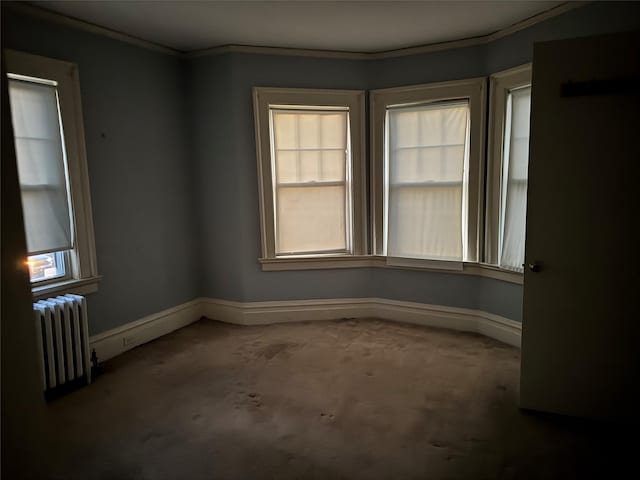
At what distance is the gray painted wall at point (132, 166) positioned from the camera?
3.29m

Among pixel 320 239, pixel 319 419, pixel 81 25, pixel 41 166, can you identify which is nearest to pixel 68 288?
pixel 41 166

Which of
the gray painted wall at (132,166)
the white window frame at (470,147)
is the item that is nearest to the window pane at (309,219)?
the white window frame at (470,147)

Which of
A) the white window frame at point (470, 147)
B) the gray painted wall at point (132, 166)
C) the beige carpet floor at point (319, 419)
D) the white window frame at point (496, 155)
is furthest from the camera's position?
the white window frame at point (470, 147)

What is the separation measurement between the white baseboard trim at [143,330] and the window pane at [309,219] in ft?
3.62

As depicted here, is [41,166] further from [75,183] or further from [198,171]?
[198,171]

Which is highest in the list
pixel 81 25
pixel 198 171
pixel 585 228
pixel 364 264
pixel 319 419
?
pixel 81 25

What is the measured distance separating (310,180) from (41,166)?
2.22m

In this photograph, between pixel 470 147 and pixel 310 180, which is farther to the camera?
pixel 310 180

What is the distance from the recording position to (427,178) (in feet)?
13.2

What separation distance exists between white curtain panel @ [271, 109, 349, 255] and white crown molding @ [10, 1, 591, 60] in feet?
1.76

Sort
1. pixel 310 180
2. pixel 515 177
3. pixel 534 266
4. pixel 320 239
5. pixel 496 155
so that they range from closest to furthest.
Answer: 1. pixel 534 266
2. pixel 515 177
3. pixel 496 155
4. pixel 310 180
5. pixel 320 239

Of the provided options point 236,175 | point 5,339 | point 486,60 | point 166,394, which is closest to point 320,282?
point 236,175

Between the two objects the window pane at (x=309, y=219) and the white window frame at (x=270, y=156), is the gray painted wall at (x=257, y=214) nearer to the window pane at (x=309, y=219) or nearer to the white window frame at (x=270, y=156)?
the white window frame at (x=270, y=156)

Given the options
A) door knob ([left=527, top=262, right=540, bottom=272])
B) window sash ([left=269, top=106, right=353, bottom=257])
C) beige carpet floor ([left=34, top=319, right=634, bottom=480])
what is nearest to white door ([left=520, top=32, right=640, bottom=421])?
door knob ([left=527, top=262, right=540, bottom=272])
